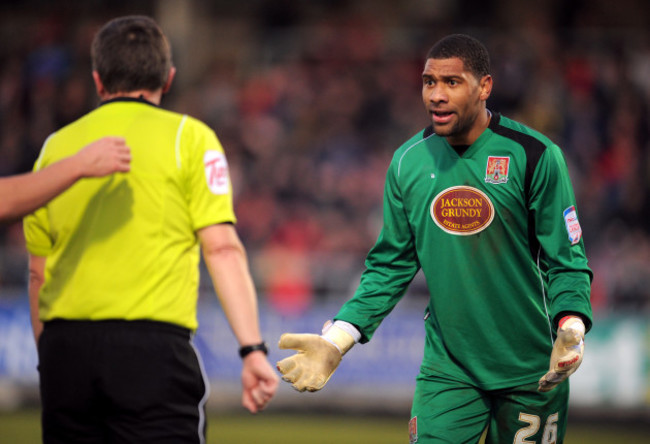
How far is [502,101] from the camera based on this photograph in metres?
15.0

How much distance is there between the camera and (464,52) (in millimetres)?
4828

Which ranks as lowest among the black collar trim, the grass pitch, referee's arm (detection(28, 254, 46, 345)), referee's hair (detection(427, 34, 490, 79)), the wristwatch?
the grass pitch

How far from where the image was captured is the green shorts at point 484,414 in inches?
190

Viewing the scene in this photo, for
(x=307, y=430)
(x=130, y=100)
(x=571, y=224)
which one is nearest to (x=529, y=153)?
(x=571, y=224)

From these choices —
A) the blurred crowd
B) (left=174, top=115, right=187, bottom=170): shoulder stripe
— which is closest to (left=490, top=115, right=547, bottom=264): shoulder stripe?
(left=174, top=115, right=187, bottom=170): shoulder stripe

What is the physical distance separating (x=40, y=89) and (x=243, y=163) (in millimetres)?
3499

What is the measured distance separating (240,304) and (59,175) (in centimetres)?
86

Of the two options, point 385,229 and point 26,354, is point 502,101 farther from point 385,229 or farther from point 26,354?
point 385,229

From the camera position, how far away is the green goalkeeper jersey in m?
4.78

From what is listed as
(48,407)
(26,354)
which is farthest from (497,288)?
(26,354)

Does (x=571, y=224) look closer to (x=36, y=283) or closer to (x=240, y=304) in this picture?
(x=240, y=304)

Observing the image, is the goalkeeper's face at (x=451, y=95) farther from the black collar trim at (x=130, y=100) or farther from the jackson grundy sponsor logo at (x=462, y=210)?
the black collar trim at (x=130, y=100)

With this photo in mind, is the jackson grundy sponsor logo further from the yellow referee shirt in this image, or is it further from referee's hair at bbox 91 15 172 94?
referee's hair at bbox 91 15 172 94

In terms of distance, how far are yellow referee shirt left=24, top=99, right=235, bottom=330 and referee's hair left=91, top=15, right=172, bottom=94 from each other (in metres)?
0.09
